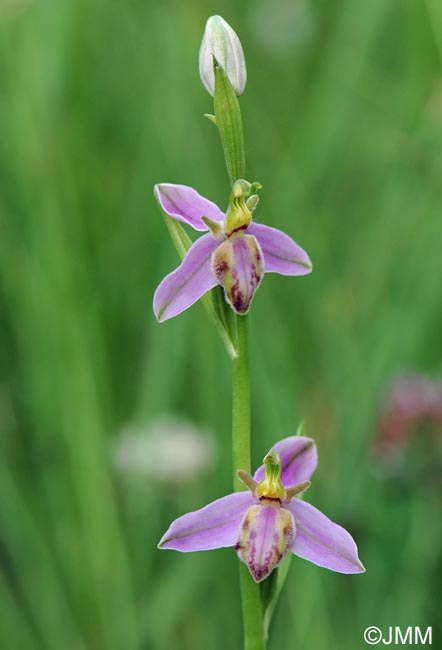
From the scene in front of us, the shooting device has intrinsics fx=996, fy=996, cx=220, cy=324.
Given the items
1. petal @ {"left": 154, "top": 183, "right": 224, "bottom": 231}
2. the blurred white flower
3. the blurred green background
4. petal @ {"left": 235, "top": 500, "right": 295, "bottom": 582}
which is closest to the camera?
petal @ {"left": 235, "top": 500, "right": 295, "bottom": 582}

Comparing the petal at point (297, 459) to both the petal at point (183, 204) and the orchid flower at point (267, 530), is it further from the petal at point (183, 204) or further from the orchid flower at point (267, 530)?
the petal at point (183, 204)

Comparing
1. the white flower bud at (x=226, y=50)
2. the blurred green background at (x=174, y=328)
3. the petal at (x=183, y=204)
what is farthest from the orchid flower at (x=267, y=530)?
the blurred green background at (x=174, y=328)

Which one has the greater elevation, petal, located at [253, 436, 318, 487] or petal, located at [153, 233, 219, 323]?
petal, located at [153, 233, 219, 323]

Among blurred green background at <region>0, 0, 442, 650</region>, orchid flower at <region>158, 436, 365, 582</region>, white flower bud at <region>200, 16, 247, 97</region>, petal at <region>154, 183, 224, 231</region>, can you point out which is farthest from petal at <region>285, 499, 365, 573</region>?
blurred green background at <region>0, 0, 442, 650</region>

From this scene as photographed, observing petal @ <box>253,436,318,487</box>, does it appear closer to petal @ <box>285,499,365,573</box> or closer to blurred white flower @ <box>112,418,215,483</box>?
petal @ <box>285,499,365,573</box>

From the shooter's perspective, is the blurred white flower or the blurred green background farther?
the blurred white flower

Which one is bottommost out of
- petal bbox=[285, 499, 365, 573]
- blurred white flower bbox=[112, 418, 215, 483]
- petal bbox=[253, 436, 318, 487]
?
blurred white flower bbox=[112, 418, 215, 483]

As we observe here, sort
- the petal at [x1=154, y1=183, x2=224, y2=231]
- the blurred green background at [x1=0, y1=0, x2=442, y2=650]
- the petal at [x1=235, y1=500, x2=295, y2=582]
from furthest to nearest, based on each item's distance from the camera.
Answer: the blurred green background at [x1=0, y1=0, x2=442, y2=650]
the petal at [x1=154, y1=183, x2=224, y2=231]
the petal at [x1=235, y1=500, x2=295, y2=582]
